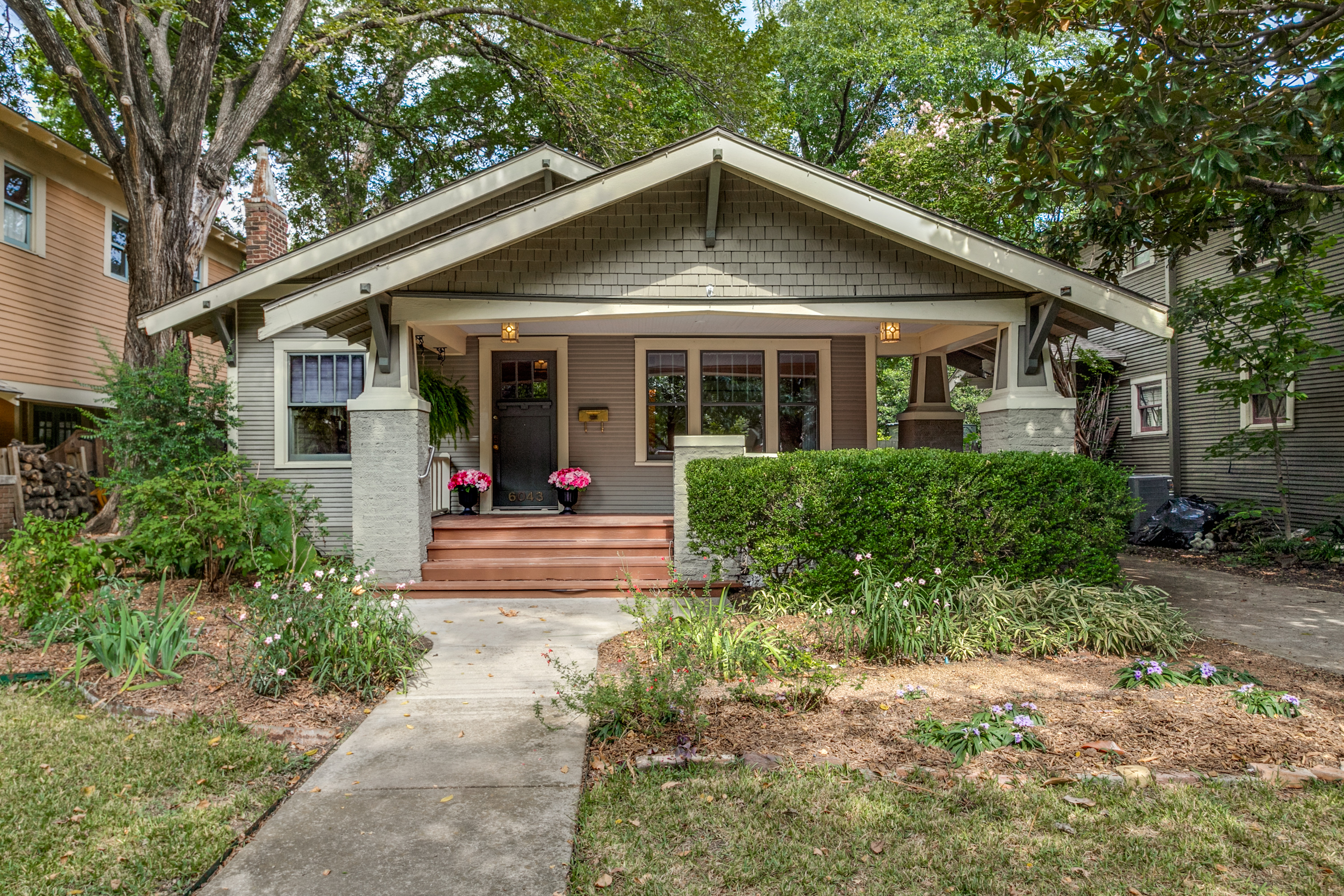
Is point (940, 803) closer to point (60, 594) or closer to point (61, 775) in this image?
point (61, 775)

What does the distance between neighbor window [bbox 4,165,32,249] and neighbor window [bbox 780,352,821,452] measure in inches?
465

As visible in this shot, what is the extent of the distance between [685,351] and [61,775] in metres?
8.16

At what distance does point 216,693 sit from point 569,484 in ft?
18.4

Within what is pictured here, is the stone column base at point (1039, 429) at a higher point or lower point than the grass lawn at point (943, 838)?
higher

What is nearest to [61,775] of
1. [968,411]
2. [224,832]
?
[224,832]

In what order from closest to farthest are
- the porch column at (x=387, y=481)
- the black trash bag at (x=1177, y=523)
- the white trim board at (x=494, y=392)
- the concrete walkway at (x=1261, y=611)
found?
the concrete walkway at (x=1261, y=611), the porch column at (x=387, y=481), the white trim board at (x=494, y=392), the black trash bag at (x=1177, y=523)

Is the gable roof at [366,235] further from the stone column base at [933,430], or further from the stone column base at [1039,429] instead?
the stone column base at [1039,429]

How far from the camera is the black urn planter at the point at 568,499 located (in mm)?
9883

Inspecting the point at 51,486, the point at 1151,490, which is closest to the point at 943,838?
the point at 1151,490

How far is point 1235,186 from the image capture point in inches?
245

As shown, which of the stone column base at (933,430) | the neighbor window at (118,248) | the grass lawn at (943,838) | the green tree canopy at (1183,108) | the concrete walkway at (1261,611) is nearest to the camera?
the grass lawn at (943,838)

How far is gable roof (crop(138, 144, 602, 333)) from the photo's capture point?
28.7 feet

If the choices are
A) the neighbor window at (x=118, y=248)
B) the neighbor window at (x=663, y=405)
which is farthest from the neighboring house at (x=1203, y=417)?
the neighbor window at (x=118, y=248)

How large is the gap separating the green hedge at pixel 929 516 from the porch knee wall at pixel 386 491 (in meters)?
3.46
